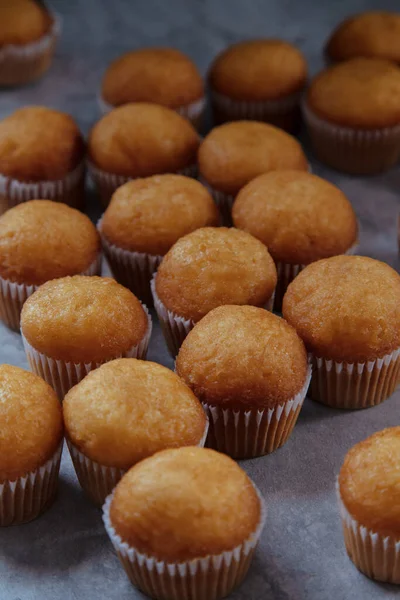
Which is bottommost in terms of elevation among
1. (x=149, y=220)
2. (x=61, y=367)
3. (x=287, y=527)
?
(x=287, y=527)

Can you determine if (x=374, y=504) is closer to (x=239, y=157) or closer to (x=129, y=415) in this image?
(x=129, y=415)

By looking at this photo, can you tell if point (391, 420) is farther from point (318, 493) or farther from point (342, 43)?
point (342, 43)

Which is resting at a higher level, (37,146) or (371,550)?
(37,146)

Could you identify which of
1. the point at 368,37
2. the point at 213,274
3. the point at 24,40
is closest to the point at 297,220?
the point at 213,274

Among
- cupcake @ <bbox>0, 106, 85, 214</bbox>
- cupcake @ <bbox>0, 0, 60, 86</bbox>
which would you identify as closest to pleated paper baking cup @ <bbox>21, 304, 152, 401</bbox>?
cupcake @ <bbox>0, 106, 85, 214</bbox>

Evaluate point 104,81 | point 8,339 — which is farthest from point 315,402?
point 104,81

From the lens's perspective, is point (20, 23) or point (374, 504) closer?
point (374, 504)
